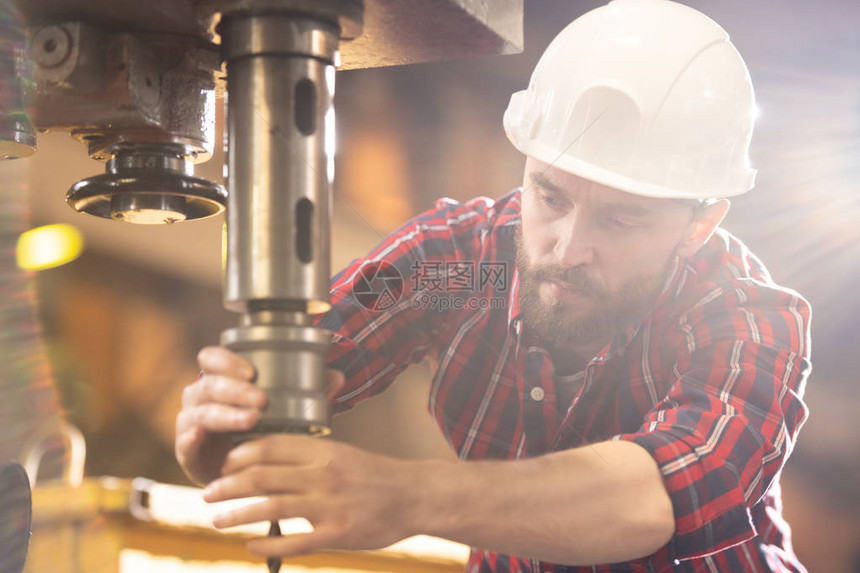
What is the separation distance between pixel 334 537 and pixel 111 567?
1.12 ft

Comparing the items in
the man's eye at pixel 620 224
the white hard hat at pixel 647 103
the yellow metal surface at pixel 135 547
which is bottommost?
the yellow metal surface at pixel 135 547

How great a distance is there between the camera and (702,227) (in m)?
0.62

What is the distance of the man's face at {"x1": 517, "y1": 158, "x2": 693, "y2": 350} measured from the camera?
569 millimetres

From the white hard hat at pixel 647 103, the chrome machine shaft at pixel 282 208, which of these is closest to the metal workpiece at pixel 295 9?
the chrome machine shaft at pixel 282 208

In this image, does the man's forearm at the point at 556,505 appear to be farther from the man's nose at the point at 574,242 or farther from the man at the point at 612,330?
the man's nose at the point at 574,242

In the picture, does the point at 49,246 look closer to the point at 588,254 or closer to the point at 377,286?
the point at 377,286

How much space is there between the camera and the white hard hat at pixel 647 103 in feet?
1.72

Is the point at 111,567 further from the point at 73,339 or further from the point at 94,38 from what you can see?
the point at 94,38

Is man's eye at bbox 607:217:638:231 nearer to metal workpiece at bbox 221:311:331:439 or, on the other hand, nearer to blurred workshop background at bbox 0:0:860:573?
blurred workshop background at bbox 0:0:860:573

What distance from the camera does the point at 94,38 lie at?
36 centimetres

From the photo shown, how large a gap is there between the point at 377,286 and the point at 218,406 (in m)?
0.31

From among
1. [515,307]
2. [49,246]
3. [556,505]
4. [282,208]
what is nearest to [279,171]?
[282,208]

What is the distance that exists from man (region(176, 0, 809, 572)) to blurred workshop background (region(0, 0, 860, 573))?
0.11ft

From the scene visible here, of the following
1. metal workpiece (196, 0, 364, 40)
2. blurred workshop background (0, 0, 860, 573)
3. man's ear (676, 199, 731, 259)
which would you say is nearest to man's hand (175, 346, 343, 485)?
metal workpiece (196, 0, 364, 40)
